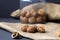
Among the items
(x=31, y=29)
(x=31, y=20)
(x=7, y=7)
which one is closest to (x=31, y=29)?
(x=31, y=29)

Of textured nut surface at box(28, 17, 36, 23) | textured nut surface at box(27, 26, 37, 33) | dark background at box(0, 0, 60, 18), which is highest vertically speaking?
dark background at box(0, 0, 60, 18)

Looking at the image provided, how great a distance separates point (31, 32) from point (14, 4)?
1.84 feet

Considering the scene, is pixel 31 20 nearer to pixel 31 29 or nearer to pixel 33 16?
pixel 33 16

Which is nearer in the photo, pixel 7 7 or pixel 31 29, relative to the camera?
pixel 31 29

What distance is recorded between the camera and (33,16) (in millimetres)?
1178

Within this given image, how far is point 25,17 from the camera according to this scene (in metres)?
1.18

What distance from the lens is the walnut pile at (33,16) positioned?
1.17m

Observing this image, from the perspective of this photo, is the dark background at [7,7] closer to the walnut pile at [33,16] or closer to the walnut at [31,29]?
the walnut pile at [33,16]

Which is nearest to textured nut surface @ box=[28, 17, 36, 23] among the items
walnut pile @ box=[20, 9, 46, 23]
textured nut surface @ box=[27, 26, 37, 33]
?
walnut pile @ box=[20, 9, 46, 23]

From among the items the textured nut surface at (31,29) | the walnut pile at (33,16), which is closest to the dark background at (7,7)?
the walnut pile at (33,16)

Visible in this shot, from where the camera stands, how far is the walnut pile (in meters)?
1.17

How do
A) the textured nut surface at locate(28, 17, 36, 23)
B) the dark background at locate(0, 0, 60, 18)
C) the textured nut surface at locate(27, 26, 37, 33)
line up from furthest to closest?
the dark background at locate(0, 0, 60, 18) → the textured nut surface at locate(28, 17, 36, 23) → the textured nut surface at locate(27, 26, 37, 33)

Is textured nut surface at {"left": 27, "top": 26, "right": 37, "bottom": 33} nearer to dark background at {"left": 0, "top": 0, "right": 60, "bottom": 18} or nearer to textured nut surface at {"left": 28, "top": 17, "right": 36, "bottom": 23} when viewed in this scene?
textured nut surface at {"left": 28, "top": 17, "right": 36, "bottom": 23}

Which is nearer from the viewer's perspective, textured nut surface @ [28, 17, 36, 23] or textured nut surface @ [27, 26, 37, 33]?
textured nut surface @ [27, 26, 37, 33]
